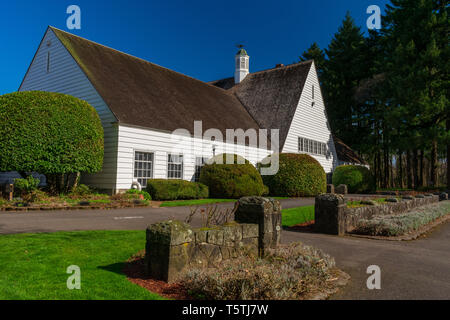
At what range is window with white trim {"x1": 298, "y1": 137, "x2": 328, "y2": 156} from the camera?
88.7 feet

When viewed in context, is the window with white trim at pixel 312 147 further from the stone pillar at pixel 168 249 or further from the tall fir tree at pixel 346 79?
the stone pillar at pixel 168 249

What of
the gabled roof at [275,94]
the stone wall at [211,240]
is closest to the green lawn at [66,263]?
the stone wall at [211,240]

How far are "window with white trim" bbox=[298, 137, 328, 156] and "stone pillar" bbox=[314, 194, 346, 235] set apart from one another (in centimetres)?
1800

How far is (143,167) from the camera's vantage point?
16.7m

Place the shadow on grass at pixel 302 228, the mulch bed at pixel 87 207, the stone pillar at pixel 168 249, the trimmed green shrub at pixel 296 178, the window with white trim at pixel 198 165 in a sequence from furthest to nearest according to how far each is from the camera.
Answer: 1. the trimmed green shrub at pixel 296 178
2. the window with white trim at pixel 198 165
3. the mulch bed at pixel 87 207
4. the shadow on grass at pixel 302 228
5. the stone pillar at pixel 168 249

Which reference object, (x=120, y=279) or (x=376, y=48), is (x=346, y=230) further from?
(x=376, y=48)

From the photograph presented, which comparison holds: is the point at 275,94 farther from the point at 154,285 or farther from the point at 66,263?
the point at 154,285

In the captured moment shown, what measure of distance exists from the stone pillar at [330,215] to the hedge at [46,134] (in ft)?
33.8

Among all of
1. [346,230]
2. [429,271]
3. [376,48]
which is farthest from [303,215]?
[376,48]

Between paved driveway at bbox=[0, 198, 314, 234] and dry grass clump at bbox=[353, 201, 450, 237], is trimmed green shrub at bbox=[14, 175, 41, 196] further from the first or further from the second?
dry grass clump at bbox=[353, 201, 450, 237]

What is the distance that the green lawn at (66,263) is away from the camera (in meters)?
3.97

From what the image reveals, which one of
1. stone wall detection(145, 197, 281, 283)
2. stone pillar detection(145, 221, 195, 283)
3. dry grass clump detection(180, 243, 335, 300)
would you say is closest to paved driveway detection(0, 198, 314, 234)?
stone wall detection(145, 197, 281, 283)

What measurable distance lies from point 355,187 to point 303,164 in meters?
7.82

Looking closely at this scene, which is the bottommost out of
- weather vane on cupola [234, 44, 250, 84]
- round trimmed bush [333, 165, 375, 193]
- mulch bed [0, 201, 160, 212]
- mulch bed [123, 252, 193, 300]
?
mulch bed [123, 252, 193, 300]
